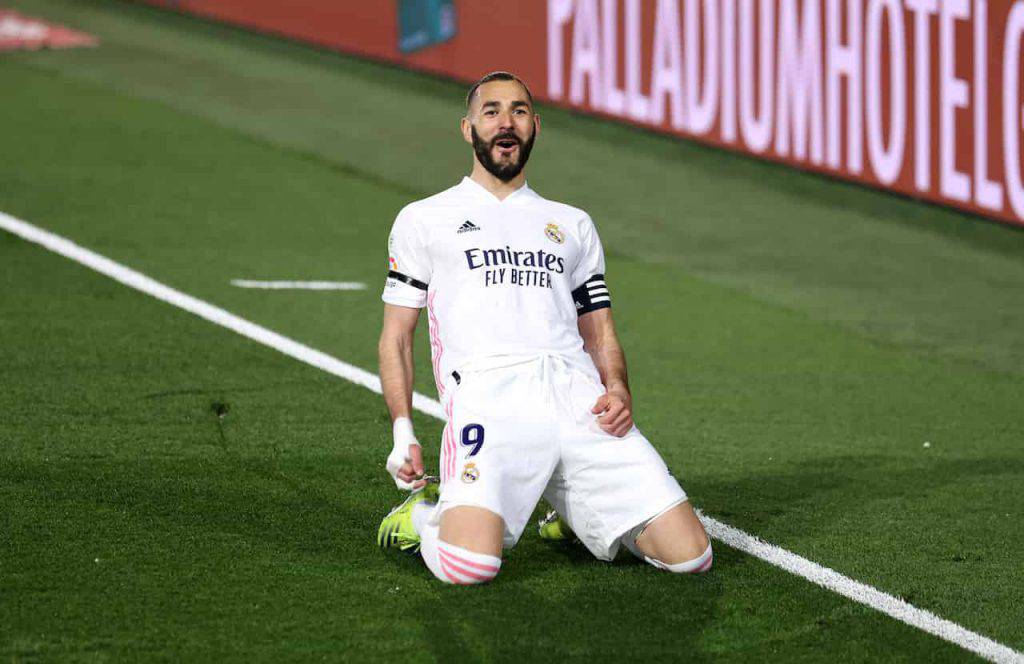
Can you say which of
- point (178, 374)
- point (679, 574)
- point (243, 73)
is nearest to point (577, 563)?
point (679, 574)

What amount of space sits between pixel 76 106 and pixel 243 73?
8.25 feet

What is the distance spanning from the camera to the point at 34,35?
19.5 meters

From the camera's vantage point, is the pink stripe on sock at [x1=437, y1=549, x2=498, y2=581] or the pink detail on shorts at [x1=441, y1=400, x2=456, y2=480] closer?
the pink stripe on sock at [x1=437, y1=549, x2=498, y2=581]

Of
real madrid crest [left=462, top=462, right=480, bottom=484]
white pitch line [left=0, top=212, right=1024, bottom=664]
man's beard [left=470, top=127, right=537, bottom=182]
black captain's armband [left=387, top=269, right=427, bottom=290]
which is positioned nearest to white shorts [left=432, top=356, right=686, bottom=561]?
real madrid crest [left=462, top=462, right=480, bottom=484]

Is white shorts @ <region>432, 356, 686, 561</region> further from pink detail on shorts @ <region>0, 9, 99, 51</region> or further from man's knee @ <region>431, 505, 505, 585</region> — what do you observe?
pink detail on shorts @ <region>0, 9, 99, 51</region>

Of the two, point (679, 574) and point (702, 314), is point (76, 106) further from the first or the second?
point (679, 574)

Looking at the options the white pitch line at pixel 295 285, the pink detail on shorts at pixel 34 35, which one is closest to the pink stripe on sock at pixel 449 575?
the white pitch line at pixel 295 285

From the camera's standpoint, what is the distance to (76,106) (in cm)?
1595

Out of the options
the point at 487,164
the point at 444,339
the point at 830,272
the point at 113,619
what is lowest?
the point at 830,272

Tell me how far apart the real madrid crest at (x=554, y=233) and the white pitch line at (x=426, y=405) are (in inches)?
46.1

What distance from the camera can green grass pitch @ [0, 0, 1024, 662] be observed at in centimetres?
559

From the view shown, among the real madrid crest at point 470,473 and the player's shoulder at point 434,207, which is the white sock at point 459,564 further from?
the player's shoulder at point 434,207

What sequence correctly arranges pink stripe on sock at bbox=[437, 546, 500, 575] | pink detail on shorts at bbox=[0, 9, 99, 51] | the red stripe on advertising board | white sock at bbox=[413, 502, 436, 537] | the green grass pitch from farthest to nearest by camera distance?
pink detail on shorts at bbox=[0, 9, 99, 51]
the red stripe on advertising board
white sock at bbox=[413, 502, 436, 537]
pink stripe on sock at bbox=[437, 546, 500, 575]
the green grass pitch

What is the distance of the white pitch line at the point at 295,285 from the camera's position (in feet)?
34.1
